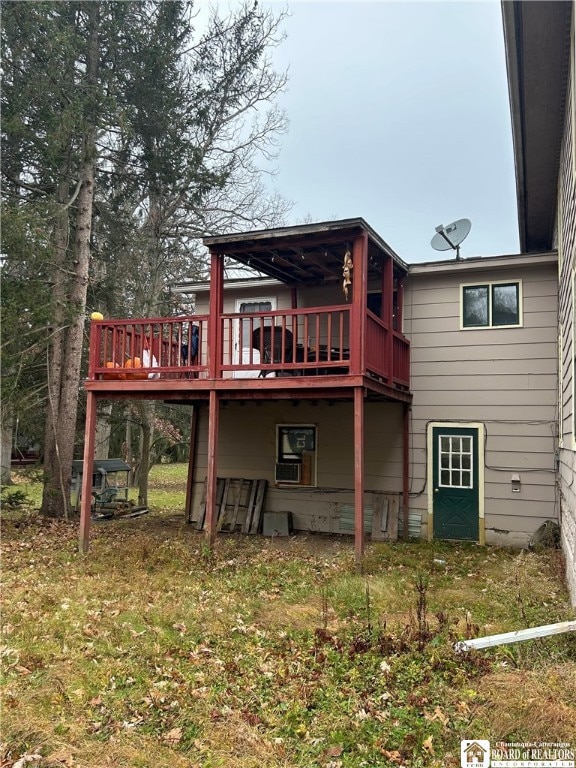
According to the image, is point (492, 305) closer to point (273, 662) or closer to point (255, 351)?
point (255, 351)

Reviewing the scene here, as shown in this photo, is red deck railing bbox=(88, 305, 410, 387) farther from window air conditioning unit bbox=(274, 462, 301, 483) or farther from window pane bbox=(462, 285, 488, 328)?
window air conditioning unit bbox=(274, 462, 301, 483)

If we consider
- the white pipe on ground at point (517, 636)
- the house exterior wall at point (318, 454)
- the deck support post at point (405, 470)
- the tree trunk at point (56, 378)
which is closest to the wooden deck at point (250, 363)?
the deck support post at point (405, 470)

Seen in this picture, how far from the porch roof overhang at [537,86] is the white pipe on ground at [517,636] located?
202 inches

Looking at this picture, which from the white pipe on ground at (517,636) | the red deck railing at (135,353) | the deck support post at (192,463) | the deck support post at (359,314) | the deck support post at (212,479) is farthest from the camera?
the deck support post at (192,463)

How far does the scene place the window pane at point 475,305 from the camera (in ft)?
31.9

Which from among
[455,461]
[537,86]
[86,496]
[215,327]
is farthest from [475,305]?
[86,496]

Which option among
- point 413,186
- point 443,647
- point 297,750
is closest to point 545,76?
point 443,647

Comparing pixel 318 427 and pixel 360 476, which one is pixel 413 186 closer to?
pixel 318 427

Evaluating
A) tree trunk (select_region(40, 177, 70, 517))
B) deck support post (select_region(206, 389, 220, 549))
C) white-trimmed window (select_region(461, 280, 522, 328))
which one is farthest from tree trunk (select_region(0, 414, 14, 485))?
white-trimmed window (select_region(461, 280, 522, 328))

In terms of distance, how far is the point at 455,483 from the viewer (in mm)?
9680

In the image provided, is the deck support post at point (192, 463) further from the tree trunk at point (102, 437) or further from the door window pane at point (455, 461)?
the tree trunk at point (102, 437)

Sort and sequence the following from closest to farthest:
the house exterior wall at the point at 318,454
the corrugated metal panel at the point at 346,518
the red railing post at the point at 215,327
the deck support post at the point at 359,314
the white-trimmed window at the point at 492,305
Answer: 1. the deck support post at the point at 359,314
2. the red railing post at the point at 215,327
3. the white-trimmed window at the point at 492,305
4. the house exterior wall at the point at 318,454
5. the corrugated metal panel at the point at 346,518

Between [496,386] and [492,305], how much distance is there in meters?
1.44

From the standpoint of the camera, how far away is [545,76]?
591 centimetres
